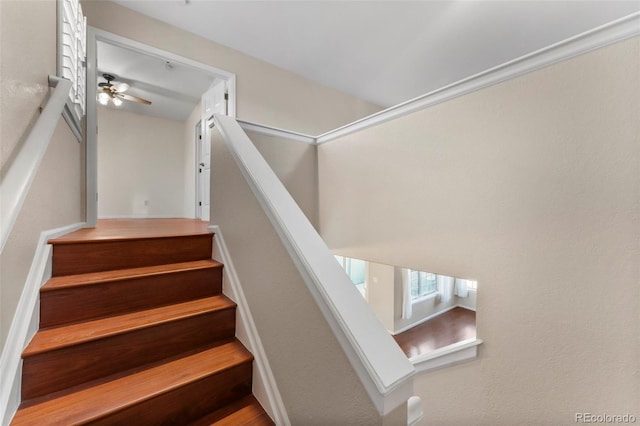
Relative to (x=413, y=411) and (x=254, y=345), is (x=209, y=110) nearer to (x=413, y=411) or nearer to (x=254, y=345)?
(x=254, y=345)

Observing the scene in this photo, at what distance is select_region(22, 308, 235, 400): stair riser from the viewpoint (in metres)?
0.97

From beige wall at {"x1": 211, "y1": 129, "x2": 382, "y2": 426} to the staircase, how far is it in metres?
0.20

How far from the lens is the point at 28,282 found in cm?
106

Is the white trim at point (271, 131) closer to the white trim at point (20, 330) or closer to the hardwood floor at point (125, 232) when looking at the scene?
the hardwood floor at point (125, 232)

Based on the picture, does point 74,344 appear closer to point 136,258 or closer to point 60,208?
point 136,258

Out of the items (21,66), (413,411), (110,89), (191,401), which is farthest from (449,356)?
(110,89)

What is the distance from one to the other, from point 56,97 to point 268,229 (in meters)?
1.31

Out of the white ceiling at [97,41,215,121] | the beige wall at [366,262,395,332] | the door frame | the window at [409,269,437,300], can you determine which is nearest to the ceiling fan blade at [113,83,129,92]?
the white ceiling at [97,41,215,121]

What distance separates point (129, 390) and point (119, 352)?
7.5 inches

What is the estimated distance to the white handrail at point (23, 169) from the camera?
81 cm

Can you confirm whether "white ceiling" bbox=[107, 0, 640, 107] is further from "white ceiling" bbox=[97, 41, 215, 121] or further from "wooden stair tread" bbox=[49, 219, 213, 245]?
"wooden stair tread" bbox=[49, 219, 213, 245]

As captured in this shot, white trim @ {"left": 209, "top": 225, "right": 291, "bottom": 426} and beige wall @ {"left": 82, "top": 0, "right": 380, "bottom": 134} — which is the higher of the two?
beige wall @ {"left": 82, "top": 0, "right": 380, "bottom": 134}

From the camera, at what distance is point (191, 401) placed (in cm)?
109

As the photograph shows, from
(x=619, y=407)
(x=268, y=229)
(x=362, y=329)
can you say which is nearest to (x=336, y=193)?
(x=268, y=229)
